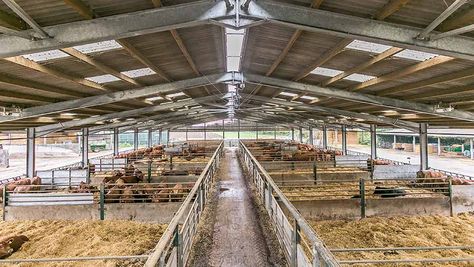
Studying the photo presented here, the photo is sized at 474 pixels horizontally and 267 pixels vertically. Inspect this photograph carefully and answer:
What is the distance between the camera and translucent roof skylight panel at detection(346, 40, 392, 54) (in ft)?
16.4

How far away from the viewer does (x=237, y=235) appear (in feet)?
16.0

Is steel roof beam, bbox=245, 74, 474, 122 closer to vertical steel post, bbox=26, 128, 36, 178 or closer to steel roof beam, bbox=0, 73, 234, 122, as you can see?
steel roof beam, bbox=0, 73, 234, 122

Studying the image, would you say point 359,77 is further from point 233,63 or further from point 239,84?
point 239,84

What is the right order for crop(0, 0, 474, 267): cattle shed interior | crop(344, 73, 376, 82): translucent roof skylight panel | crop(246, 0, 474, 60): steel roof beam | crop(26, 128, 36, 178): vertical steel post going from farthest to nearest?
crop(26, 128, 36, 178): vertical steel post, crop(344, 73, 376, 82): translucent roof skylight panel, crop(246, 0, 474, 60): steel roof beam, crop(0, 0, 474, 267): cattle shed interior

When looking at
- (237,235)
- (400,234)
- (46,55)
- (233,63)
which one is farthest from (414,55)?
(46,55)

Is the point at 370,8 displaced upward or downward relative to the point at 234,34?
downward

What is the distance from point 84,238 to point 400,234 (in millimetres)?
6806

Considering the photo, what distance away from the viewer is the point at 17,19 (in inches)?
138

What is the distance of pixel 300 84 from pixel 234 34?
3.97 metres

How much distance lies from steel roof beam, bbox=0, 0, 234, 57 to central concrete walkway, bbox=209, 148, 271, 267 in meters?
3.23

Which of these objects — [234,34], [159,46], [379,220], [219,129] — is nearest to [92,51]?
[159,46]

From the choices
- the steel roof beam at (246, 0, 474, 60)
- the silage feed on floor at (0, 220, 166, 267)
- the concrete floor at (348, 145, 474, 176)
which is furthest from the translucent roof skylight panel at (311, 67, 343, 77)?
the concrete floor at (348, 145, 474, 176)

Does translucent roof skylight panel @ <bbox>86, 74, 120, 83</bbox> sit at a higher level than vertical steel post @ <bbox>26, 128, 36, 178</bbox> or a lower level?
higher

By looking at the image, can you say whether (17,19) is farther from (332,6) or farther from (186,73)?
(186,73)
